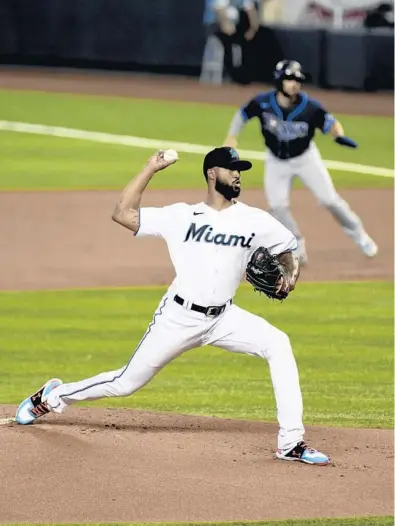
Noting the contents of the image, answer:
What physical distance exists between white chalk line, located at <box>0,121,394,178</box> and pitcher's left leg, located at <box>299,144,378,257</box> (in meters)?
6.00

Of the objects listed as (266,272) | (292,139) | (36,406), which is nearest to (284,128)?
(292,139)

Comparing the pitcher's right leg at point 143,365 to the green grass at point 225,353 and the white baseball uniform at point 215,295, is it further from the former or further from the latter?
the green grass at point 225,353

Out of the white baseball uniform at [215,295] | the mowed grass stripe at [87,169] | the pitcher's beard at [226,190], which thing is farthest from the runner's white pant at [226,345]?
the mowed grass stripe at [87,169]

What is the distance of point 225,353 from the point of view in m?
10.9

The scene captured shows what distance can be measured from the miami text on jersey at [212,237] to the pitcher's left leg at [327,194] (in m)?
6.52

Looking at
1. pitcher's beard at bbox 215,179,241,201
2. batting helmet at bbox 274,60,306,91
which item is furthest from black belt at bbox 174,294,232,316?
batting helmet at bbox 274,60,306,91

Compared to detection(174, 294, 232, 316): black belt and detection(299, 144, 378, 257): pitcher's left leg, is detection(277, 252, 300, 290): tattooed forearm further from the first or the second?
detection(299, 144, 378, 257): pitcher's left leg

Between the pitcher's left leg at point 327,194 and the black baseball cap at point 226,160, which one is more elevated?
the black baseball cap at point 226,160

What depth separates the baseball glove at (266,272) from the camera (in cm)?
732

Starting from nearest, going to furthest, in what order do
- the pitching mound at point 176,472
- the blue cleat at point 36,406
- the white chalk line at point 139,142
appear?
the pitching mound at point 176,472 → the blue cleat at point 36,406 → the white chalk line at point 139,142

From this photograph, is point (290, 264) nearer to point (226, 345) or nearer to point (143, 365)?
point (226, 345)

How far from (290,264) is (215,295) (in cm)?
44

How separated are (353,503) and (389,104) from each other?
20.9 m

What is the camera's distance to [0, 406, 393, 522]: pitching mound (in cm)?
669
